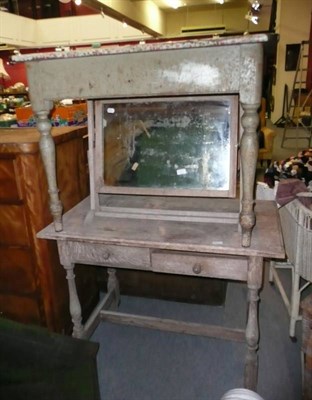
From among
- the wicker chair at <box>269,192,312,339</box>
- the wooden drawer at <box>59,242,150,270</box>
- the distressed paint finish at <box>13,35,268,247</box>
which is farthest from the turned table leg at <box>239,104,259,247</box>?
the wicker chair at <box>269,192,312,339</box>

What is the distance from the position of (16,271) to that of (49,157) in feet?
2.18

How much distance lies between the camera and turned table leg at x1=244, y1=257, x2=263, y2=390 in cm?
120

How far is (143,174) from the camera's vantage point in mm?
1490

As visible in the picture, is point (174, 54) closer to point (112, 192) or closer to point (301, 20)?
point (112, 192)

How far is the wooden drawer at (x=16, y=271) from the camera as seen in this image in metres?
1.56

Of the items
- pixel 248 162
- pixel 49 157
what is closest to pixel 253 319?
pixel 248 162

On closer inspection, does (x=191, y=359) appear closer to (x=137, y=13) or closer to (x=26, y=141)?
(x=26, y=141)

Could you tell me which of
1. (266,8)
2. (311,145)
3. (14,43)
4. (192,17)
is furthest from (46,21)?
(311,145)

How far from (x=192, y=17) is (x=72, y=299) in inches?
327

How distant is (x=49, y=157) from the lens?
126 cm

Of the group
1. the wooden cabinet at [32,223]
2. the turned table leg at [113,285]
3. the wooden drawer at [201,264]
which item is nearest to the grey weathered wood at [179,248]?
the wooden drawer at [201,264]

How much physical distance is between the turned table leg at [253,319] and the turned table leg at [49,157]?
78 centimetres

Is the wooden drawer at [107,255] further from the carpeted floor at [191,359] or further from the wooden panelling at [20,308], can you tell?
the carpeted floor at [191,359]

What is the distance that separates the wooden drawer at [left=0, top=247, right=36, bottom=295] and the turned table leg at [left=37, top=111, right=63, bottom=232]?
13.4 inches
